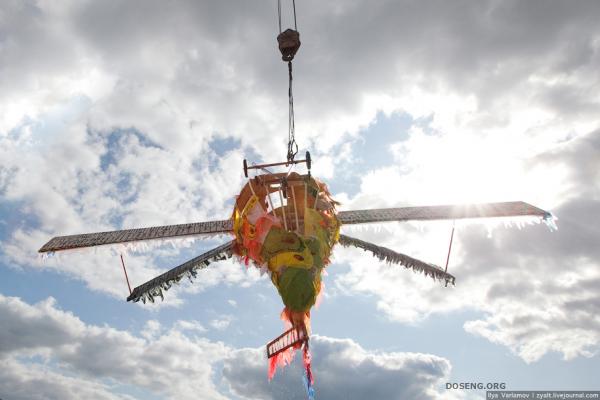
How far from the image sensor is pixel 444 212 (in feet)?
35.6

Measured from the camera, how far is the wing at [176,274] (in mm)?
10094

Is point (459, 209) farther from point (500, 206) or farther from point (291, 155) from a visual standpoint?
point (291, 155)

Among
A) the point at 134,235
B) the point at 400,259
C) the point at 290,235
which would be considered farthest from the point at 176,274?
the point at 400,259

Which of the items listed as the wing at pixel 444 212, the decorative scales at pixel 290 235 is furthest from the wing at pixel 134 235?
the wing at pixel 444 212

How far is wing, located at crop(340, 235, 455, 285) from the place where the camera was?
38.0ft

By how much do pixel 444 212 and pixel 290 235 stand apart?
451cm

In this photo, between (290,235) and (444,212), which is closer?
(290,235)

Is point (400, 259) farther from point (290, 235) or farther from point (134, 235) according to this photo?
point (134, 235)

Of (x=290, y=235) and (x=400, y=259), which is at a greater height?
(x=400, y=259)

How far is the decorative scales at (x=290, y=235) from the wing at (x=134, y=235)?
17 mm

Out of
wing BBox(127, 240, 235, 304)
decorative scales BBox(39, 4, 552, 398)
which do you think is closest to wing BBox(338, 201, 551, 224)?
decorative scales BBox(39, 4, 552, 398)

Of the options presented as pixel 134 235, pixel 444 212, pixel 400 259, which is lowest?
pixel 134 235

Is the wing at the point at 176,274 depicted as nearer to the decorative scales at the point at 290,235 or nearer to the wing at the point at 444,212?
the decorative scales at the point at 290,235

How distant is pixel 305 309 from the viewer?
7.69 metres
